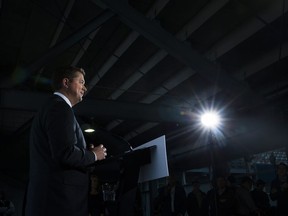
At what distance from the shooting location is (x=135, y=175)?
1.58 m

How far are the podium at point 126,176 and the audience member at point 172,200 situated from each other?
15.8 feet

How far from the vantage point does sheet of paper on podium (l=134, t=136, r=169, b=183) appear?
4.87ft

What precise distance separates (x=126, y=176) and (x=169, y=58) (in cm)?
383

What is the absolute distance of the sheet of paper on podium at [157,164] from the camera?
1484 mm

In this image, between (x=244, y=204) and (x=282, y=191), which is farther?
(x=244, y=204)

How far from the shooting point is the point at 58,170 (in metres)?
1.39

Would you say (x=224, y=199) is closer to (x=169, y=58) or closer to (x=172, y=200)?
(x=172, y=200)

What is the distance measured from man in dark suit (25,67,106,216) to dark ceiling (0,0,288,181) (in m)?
2.68

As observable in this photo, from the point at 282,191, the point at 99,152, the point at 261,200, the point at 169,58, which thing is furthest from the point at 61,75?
the point at 261,200

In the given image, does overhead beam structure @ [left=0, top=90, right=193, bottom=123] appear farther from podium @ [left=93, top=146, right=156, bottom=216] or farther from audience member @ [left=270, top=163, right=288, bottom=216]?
podium @ [left=93, top=146, right=156, bottom=216]

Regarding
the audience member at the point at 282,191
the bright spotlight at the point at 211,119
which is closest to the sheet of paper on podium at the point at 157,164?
the audience member at the point at 282,191

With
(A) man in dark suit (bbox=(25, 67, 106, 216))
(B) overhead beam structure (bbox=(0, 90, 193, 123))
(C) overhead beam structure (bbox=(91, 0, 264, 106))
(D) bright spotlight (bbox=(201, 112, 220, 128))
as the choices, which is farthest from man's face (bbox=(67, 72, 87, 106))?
(D) bright spotlight (bbox=(201, 112, 220, 128))

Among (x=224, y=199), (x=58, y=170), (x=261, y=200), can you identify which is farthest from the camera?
(x=261, y=200)

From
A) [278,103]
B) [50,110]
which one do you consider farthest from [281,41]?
[50,110]
